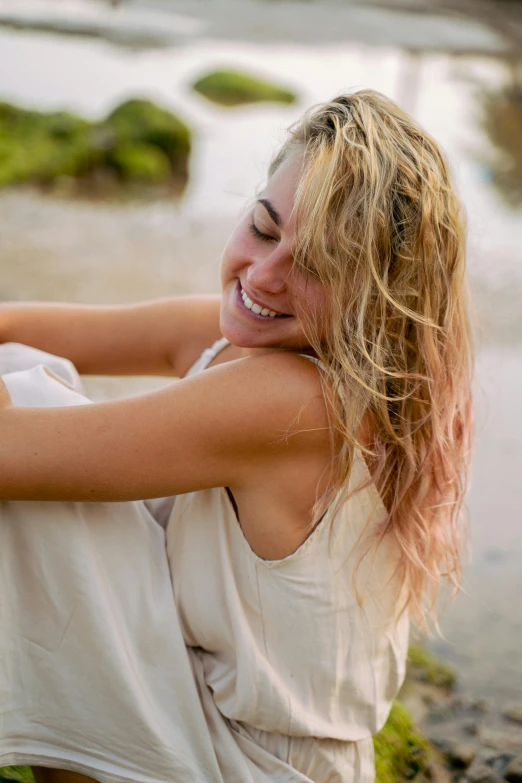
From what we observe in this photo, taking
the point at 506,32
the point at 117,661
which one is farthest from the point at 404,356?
the point at 506,32

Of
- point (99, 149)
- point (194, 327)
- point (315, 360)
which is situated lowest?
point (99, 149)

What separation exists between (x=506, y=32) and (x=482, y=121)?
5444mm

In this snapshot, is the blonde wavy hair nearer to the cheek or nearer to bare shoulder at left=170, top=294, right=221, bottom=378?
the cheek

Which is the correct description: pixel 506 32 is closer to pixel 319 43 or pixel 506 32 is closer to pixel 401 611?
pixel 319 43

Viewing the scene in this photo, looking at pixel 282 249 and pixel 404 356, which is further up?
pixel 282 249

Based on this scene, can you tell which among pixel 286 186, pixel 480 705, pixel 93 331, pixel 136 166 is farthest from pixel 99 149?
pixel 286 186

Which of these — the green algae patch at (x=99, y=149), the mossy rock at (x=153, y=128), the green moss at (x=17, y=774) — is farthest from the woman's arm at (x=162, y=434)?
the mossy rock at (x=153, y=128)

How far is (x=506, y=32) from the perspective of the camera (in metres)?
14.9

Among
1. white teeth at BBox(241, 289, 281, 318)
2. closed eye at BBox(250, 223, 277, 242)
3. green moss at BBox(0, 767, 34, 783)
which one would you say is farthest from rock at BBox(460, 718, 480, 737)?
closed eye at BBox(250, 223, 277, 242)

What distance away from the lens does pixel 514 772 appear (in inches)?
→ 104

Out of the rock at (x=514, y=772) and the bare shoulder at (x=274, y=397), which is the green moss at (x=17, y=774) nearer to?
the bare shoulder at (x=274, y=397)

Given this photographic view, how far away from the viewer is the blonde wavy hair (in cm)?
172

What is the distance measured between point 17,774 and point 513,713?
164 centimetres

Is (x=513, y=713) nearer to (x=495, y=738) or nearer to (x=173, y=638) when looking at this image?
(x=495, y=738)
